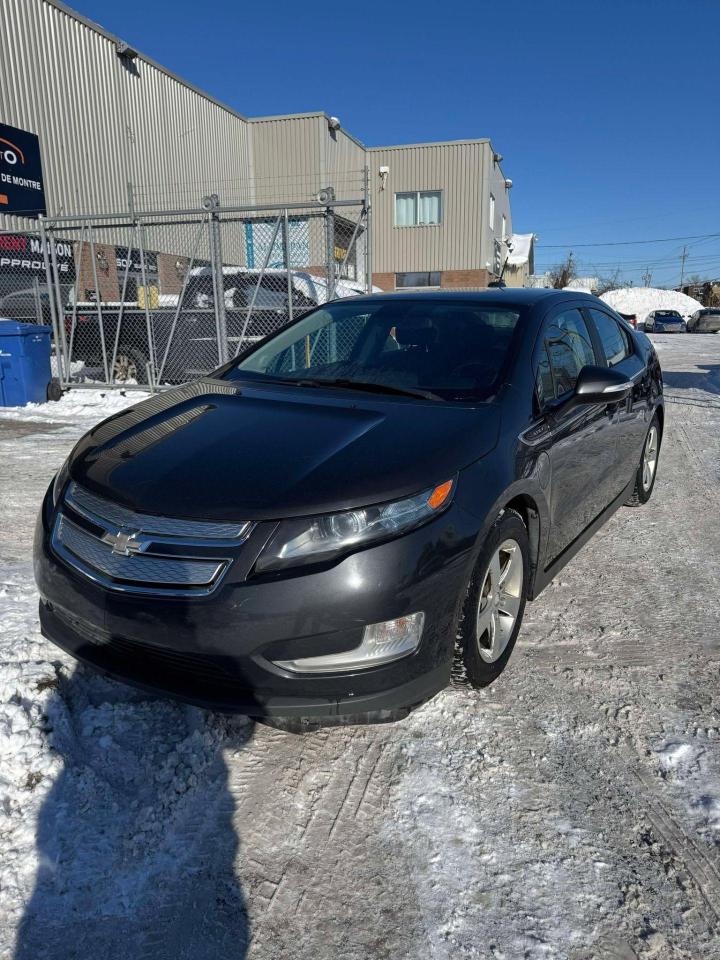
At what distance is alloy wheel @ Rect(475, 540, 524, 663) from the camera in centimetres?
262

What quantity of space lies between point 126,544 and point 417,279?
28.2m

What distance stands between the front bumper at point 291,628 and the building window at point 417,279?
27646mm

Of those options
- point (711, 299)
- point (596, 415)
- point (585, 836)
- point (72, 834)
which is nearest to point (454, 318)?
point (596, 415)

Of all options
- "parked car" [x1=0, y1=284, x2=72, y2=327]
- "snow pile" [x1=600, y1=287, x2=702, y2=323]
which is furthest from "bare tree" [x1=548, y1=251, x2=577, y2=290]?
"parked car" [x1=0, y1=284, x2=72, y2=327]

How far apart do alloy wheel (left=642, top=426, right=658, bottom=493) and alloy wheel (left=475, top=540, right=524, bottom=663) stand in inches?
104

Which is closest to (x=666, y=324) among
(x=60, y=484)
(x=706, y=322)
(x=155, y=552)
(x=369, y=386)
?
(x=706, y=322)

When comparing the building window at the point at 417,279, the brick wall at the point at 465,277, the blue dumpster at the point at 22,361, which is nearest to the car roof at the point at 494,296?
the blue dumpster at the point at 22,361

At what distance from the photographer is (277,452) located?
2410 mm

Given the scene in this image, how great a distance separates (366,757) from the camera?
2424 millimetres

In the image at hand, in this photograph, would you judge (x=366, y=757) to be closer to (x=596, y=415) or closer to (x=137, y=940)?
(x=137, y=940)

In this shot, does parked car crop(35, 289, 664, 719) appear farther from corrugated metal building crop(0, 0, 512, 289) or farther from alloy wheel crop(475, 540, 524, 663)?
corrugated metal building crop(0, 0, 512, 289)

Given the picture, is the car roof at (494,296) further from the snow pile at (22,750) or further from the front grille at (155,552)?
the snow pile at (22,750)

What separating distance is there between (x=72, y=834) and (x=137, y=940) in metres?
0.43

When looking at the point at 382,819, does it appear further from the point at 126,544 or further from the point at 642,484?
the point at 642,484
